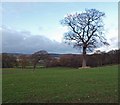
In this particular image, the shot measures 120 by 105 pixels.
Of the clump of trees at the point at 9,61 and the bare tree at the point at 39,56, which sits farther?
the bare tree at the point at 39,56

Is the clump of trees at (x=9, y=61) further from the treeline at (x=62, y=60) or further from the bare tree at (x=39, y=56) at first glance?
the bare tree at (x=39, y=56)

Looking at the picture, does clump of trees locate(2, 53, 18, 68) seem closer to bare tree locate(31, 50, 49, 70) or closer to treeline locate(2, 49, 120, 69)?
treeline locate(2, 49, 120, 69)

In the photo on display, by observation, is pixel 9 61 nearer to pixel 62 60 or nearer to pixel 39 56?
pixel 39 56

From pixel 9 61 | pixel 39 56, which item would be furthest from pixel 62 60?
pixel 9 61

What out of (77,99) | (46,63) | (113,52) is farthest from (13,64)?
(77,99)

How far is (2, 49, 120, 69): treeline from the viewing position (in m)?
62.7

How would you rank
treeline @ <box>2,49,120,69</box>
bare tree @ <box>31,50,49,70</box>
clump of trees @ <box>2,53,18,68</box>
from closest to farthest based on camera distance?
1. clump of trees @ <box>2,53,18,68</box>
2. treeline @ <box>2,49,120,69</box>
3. bare tree @ <box>31,50,49,70</box>

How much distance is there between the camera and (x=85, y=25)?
62.6 meters

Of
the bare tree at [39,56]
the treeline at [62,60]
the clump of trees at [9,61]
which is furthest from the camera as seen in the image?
Answer: the bare tree at [39,56]

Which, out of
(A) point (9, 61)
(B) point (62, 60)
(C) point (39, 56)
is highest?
(C) point (39, 56)

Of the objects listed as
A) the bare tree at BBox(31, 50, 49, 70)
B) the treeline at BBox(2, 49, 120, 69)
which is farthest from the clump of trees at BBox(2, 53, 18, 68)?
the bare tree at BBox(31, 50, 49, 70)

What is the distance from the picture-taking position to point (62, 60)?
68875 millimetres

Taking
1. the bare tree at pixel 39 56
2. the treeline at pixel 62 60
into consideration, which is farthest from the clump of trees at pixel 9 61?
the bare tree at pixel 39 56

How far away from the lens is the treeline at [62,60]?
6269 centimetres
